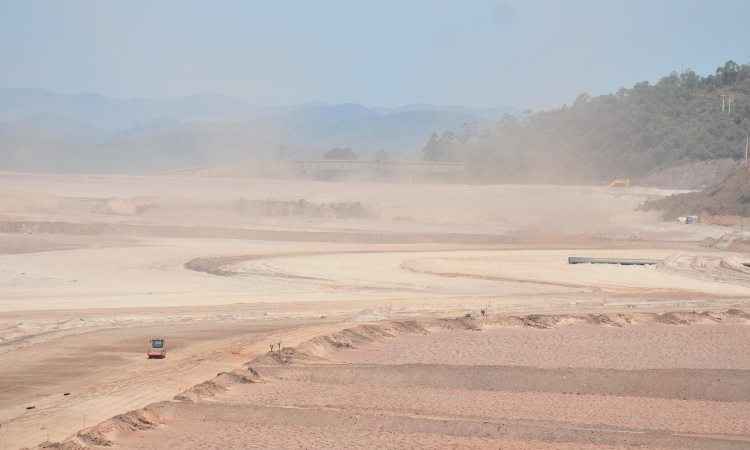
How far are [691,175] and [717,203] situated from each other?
61.0 feet

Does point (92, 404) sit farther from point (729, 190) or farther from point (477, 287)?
point (729, 190)

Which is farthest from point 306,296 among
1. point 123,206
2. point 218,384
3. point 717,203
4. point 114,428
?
point 717,203

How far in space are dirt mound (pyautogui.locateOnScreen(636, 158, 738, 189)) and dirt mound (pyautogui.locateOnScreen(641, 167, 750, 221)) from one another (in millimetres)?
12632

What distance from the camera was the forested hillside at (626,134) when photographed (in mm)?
71875

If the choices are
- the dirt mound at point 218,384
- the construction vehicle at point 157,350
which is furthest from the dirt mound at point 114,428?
the construction vehicle at point 157,350

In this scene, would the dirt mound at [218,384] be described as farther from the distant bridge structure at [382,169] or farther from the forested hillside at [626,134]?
the distant bridge structure at [382,169]

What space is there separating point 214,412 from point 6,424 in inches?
80.9

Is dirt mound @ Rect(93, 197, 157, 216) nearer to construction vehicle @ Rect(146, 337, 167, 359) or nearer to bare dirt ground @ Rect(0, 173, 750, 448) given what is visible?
bare dirt ground @ Rect(0, 173, 750, 448)

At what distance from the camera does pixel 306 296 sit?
2430cm

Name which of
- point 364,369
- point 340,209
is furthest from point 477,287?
point 340,209

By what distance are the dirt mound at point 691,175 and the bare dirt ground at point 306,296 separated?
1251cm

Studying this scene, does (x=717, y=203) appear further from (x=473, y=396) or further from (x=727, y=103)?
(x=473, y=396)

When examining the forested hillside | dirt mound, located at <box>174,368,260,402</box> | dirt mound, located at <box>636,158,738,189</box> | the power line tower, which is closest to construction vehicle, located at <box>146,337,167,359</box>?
dirt mound, located at <box>174,368,260,402</box>

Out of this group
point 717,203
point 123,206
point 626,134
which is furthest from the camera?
point 626,134
